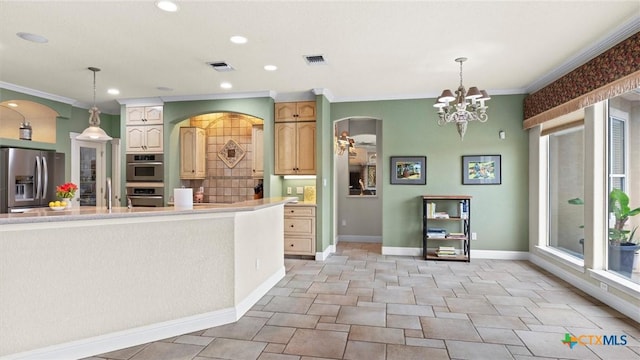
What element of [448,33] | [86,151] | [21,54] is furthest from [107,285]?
[86,151]

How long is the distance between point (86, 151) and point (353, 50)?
5739 mm

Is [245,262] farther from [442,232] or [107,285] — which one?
[442,232]

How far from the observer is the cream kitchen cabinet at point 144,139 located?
6180mm

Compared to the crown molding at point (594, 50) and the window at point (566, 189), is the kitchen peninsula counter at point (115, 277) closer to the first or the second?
the crown molding at point (594, 50)

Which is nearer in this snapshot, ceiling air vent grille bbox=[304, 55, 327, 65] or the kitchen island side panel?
the kitchen island side panel

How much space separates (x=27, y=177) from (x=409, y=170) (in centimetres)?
609

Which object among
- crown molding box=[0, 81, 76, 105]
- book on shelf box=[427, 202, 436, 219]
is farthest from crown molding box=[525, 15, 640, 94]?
crown molding box=[0, 81, 76, 105]

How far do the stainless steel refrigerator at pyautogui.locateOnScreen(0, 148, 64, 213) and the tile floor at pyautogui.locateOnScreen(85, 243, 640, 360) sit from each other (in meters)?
4.10

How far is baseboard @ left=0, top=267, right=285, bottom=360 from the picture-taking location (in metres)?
2.46

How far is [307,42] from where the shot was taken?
3.61m

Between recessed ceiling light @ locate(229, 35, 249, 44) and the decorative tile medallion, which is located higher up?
recessed ceiling light @ locate(229, 35, 249, 44)

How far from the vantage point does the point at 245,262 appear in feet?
11.3

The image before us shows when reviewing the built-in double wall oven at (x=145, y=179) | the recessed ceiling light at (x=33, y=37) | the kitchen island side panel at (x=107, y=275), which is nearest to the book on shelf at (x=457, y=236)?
the kitchen island side panel at (x=107, y=275)

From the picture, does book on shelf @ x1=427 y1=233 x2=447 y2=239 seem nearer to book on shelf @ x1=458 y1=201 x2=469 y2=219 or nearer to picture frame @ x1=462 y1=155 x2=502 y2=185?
book on shelf @ x1=458 y1=201 x2=469 y2=219
